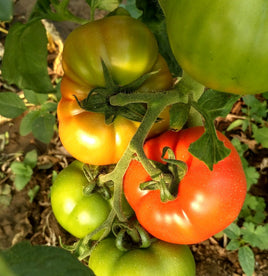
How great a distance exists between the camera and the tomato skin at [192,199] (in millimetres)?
792

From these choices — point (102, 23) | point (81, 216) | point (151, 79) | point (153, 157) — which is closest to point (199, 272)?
point (81, 216)

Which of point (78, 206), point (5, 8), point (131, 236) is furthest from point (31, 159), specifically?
point (5, 8)

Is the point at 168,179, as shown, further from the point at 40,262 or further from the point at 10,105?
the point at 10,105

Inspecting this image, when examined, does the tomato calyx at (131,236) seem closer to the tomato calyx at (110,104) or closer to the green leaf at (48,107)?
A: the tomato calyx at (110,104)

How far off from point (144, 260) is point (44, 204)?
78cm

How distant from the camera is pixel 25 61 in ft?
2.31

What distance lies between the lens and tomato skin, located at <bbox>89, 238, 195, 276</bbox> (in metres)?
0.93

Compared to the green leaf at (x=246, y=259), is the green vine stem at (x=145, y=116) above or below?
above

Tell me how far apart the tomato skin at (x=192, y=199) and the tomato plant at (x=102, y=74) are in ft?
0.29

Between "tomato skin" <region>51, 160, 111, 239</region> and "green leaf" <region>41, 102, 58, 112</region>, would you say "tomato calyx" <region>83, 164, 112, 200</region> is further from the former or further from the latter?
"green leaf" <region>41, 102, 58, 112</region>

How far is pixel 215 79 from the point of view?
573 mm

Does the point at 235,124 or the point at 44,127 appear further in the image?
the point at 235,124

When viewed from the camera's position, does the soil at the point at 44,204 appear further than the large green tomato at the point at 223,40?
Yes

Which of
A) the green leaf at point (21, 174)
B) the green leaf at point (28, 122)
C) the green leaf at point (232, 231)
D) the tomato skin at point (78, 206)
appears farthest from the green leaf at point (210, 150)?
the green leaf at point (21, 174)
